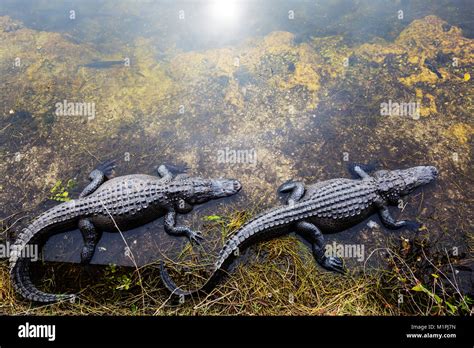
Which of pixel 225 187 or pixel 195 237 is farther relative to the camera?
pixel 225 187

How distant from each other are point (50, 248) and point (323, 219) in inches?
137

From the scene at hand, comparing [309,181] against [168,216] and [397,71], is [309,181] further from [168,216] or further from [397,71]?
[397,71]

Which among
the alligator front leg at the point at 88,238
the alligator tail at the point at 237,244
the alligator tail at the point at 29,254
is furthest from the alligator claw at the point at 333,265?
the alligator tail at the point at 29,254

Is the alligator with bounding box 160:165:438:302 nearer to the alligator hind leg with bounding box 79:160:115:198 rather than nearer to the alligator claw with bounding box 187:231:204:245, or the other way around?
the alligator claw with bounding box 187:231:204:245

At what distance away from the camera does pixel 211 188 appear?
17.0ft

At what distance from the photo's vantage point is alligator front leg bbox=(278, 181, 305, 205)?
16.5ft

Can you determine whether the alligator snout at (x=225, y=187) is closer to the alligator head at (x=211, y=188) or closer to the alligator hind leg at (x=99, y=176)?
→ the alligator head at (x=211, y=188)

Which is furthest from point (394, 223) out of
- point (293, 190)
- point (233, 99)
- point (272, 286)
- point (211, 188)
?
point (233, 99)

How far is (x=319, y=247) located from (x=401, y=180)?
4.87ft

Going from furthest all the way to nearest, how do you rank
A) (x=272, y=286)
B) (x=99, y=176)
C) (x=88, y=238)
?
1. (x=99, y=176)
2. (x=88, y=238)
3. (x=272, y=286)

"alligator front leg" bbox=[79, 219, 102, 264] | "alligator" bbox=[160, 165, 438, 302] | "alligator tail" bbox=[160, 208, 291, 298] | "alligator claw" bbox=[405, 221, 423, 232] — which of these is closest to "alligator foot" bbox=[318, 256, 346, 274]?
"alligator" bbox=[160, 165, 438, 302]

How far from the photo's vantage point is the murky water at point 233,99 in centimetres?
526

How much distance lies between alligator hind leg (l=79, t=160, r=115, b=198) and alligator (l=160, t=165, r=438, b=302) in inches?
59.4

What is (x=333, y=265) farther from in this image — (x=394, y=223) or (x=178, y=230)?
(x=178, y=230)
